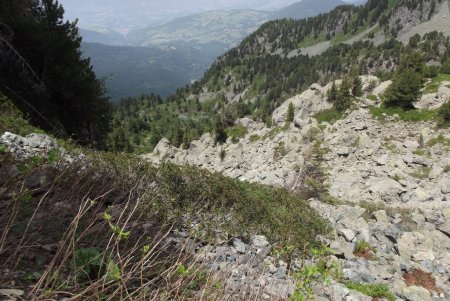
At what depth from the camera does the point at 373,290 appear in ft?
24.9

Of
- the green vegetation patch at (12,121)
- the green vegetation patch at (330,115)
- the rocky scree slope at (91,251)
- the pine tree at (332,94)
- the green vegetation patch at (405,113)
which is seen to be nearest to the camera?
the rocky scree slope at (91,251)

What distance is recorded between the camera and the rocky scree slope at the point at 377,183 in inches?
361

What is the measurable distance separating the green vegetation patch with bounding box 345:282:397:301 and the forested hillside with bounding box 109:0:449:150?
90.6 metres

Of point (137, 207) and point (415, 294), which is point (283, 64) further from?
point (137, 207)

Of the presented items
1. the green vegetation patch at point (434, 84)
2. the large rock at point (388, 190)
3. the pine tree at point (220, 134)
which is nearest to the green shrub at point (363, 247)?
the large rock at point (388, 190)

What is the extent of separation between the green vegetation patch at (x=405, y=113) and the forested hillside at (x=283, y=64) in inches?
2695

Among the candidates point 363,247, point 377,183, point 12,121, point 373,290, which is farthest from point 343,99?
point 12,121

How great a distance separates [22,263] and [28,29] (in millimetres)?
19182

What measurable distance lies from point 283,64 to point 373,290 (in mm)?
159415

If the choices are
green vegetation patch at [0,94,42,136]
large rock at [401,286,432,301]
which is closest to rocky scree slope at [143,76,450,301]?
large rock at [401,286,432,301]

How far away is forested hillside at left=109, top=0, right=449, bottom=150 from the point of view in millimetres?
112250

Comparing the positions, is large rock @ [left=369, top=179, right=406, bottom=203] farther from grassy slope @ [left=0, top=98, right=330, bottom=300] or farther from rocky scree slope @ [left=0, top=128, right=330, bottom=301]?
rocky scree slope @ [left=0, top=128, right=330, bottom=301]

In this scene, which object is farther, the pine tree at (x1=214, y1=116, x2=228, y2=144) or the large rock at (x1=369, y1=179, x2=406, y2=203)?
the pine tree at (x1=214, y1=116, x2=228, y2=144)

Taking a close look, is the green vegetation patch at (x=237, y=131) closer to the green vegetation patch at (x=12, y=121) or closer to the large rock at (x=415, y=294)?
the green vegetation patch at (x=12, y=121)
